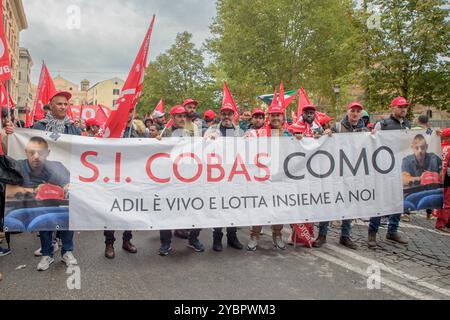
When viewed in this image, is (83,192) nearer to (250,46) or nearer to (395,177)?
(395,177)

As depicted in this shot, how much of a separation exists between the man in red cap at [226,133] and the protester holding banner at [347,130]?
3.66 feet

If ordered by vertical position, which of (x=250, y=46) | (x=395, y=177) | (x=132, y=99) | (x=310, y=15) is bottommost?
(x=395, y=177)

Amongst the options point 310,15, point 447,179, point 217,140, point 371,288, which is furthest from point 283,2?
point 371,288

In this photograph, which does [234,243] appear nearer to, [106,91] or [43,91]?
[43,91]

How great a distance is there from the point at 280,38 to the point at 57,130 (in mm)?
17272

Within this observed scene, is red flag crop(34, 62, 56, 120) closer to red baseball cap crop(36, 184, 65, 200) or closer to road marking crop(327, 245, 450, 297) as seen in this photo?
red baseball cap crop(36, 184, 65, 200)

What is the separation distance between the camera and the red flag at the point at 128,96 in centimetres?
464

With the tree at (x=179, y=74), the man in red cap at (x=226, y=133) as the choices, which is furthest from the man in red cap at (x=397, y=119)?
the tree at (x=179, y=74)

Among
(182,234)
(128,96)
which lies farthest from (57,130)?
(182,234)

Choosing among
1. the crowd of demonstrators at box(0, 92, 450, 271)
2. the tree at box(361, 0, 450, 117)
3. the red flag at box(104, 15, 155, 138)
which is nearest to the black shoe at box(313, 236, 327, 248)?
the crowd of demonstrators at box(0, 92, 450, 271)

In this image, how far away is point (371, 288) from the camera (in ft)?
12.4

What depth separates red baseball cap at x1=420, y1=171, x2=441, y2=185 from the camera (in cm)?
545

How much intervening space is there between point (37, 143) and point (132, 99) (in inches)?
47.4

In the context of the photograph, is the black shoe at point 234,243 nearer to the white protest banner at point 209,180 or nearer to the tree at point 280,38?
the white protest banner at point 209,180
